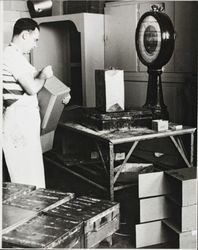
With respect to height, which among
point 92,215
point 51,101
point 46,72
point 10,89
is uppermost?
point 46,72

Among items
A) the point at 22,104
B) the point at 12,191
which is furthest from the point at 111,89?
the point at 12,191

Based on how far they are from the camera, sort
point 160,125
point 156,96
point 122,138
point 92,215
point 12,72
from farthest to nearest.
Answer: point 156,96, point 160,125, point 122,138, point 12,72, point 92,215

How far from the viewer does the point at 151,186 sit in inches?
108

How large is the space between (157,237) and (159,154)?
4.07 ft

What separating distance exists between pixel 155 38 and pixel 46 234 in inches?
77.9

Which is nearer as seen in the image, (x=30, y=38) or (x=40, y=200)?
(x=40, y=200)

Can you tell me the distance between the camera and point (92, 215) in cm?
224

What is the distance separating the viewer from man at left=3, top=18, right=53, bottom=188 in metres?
3.06

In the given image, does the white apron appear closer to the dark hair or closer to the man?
the man

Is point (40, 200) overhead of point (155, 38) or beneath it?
beneath

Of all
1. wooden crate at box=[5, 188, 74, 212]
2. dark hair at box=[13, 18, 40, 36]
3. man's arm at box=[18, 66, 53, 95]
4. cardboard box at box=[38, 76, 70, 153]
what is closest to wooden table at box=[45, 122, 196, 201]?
cardboard box at box=[38, 76, 70, 153]

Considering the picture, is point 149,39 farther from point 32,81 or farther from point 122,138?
point 32,81

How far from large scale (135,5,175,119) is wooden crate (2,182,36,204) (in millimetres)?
1454

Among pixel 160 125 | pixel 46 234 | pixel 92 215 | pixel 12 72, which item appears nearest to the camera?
pixel 46 234
